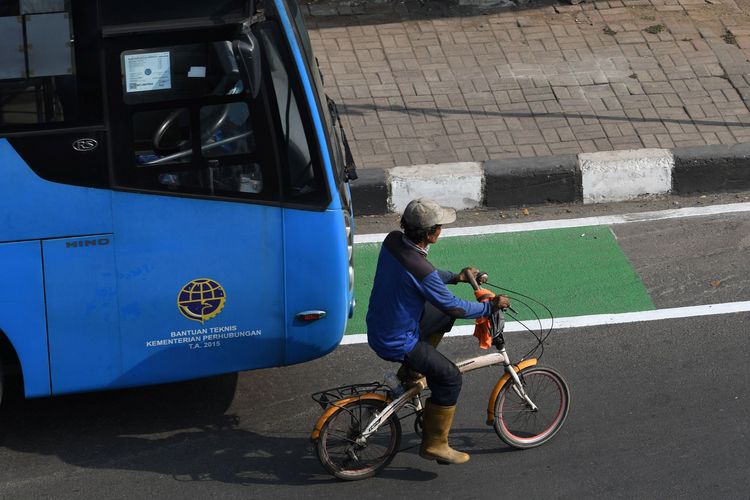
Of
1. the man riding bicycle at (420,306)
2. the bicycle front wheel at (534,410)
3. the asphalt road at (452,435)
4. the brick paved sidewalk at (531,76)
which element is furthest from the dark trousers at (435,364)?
the brick paved sidewalk at (531,76)

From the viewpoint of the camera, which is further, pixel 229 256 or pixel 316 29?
pixel 316 29

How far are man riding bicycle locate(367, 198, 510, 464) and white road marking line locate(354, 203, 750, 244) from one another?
259 cm

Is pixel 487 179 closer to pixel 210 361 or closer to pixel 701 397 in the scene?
pixel 701 397

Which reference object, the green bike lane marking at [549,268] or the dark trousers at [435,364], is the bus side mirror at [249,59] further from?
the green bike lane marking at [549,268]

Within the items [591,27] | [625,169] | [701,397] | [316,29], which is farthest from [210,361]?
[591,27]

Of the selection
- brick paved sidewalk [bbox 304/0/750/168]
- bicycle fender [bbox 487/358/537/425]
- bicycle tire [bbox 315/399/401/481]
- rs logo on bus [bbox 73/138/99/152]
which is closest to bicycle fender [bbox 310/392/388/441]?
bicycle tire [bbox 315/399/401/481]

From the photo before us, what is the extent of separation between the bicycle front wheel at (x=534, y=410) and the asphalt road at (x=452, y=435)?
86 mm

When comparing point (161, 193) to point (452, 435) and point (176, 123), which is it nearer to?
point (176, 123)

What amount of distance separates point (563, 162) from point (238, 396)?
3.48 metres

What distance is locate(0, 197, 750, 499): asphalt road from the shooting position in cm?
A: 541

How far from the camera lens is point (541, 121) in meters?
8.95

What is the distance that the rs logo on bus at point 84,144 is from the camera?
5012 mm

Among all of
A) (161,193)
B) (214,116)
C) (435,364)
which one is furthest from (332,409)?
(214,116)

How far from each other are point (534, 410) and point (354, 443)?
38.7 inches
